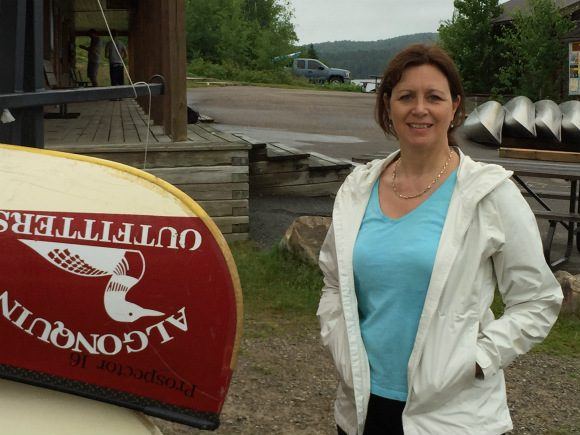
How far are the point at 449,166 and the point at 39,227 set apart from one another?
0.98 meters

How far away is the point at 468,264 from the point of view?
1.96 metres

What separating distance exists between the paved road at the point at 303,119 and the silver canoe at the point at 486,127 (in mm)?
174

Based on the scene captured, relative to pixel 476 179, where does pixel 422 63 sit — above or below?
above


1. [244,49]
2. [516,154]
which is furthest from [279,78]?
[516,154]

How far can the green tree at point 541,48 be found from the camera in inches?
892

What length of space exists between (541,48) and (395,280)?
2196 centimetres

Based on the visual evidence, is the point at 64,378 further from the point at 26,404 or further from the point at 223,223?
the point at 223,223

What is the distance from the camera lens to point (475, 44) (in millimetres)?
26203

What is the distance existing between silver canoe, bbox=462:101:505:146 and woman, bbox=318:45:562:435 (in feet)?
42.6

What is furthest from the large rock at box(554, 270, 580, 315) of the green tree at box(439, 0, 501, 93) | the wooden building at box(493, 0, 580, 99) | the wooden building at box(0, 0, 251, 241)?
the green tree at box(439, 0, 501, 93)

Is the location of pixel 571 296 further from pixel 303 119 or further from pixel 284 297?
pixel 303 119

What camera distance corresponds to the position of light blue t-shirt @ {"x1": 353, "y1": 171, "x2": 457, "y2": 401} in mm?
2000

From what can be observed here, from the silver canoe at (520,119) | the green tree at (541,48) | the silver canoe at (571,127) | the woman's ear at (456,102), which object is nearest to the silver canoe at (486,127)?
the silver canoe at (520,119)

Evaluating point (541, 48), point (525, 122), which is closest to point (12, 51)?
point (525, 122)
